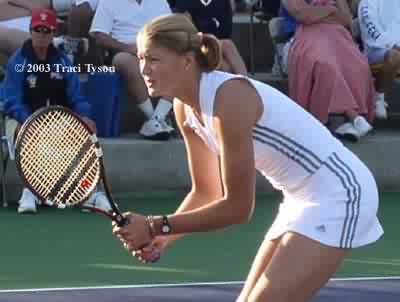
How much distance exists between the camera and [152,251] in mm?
4094

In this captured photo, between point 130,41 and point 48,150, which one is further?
point 130,41

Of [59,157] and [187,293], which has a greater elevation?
[59,157]

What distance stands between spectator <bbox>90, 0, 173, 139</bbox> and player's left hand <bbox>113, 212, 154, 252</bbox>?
533cm

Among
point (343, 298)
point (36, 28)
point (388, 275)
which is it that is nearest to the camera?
point (343, 298)

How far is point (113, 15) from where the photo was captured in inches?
372

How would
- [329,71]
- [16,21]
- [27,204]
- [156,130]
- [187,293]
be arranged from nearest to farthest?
[187,293]
[27,204]
[156,130]
[329,71]
[16,21]

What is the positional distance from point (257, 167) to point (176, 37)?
0.54m

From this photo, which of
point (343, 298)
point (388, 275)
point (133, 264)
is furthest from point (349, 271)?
point (133, 264)

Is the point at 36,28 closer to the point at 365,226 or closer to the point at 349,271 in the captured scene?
the point at 349,271

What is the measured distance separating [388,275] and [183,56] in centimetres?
330

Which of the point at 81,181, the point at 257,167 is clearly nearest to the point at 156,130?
the point at 81,181

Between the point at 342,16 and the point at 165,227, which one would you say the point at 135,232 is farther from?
the point at 342,16

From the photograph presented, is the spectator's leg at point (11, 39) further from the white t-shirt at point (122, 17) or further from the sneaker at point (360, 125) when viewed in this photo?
the sneaker at point (360, 125)

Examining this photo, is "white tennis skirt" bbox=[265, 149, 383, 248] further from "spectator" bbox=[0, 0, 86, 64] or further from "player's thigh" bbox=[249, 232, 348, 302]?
"spectator" bbox=[0, 0, 86, 64]
